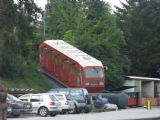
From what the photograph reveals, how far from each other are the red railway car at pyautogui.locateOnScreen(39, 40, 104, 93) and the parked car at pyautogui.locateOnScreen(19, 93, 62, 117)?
66.6 ft

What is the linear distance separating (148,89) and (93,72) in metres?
14.8

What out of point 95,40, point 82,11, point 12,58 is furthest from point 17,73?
point 82,11

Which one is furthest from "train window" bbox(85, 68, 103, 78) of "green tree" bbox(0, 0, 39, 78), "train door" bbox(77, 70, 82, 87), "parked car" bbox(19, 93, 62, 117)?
"parked car" bbox(19, 93, 62, 117)

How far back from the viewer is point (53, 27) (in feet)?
270

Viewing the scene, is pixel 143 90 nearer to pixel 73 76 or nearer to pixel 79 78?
pixel 73 76

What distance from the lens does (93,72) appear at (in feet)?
191

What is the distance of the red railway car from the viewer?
189 feet

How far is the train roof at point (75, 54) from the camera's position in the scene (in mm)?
58500

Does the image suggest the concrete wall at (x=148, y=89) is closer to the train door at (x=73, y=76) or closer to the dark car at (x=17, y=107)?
the train door at (x=73, y=76)

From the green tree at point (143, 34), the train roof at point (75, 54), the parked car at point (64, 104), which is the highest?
the green tree at point (143, 34)

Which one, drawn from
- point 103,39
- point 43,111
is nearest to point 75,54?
point 103,39

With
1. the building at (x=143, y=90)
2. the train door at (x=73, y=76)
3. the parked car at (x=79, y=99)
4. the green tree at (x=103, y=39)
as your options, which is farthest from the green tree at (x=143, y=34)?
the parked car at (x=79, y=99)

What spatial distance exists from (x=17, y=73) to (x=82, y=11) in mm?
21334

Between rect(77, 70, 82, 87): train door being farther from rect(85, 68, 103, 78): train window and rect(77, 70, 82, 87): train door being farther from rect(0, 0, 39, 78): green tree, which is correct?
rect(0, 0, 39, 78): green tree
